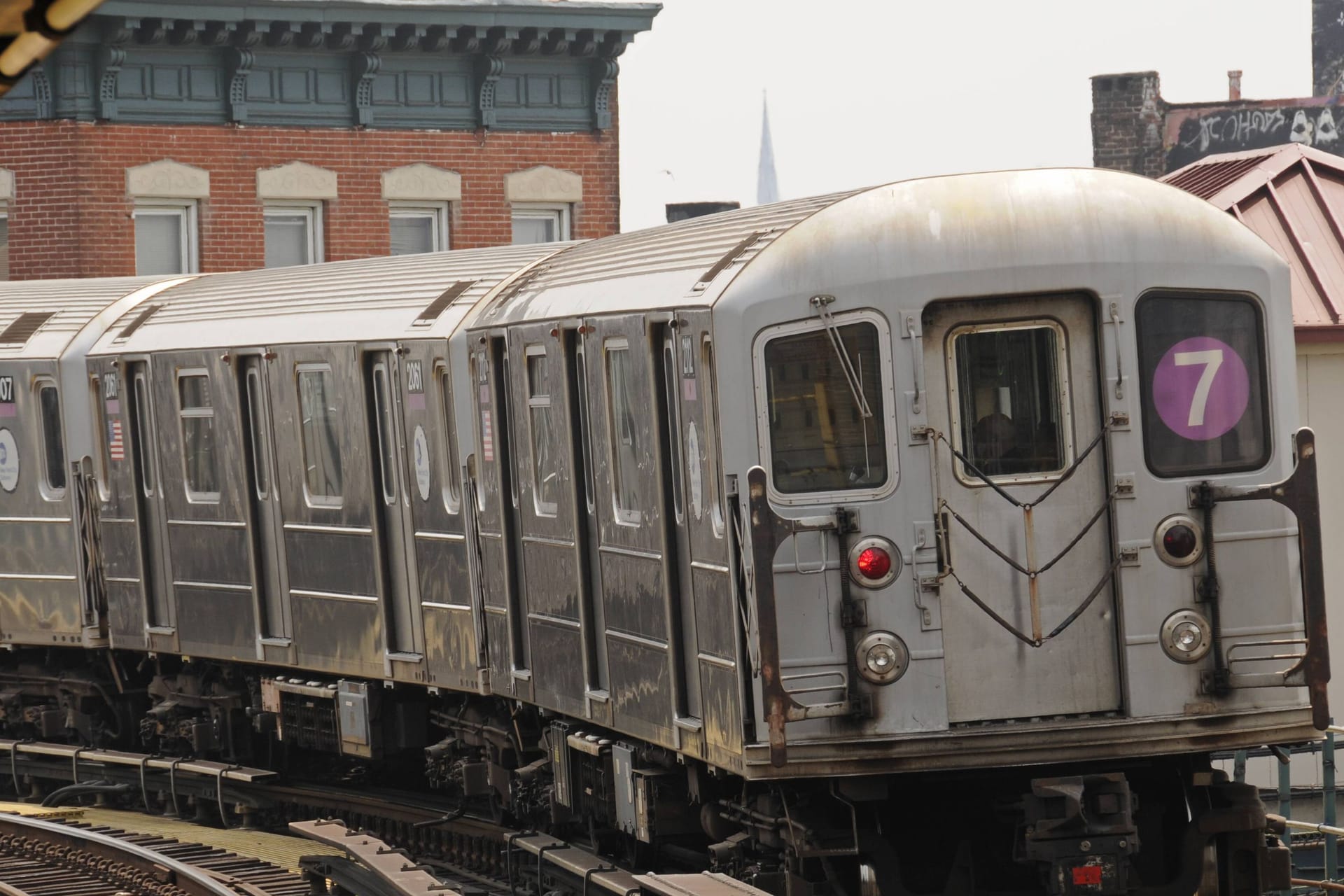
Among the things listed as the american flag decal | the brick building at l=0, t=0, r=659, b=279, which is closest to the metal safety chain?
the american flag decal

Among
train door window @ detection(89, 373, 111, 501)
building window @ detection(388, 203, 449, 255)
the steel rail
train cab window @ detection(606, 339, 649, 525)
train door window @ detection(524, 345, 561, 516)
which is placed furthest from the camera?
building window @ detection(388, 203, 449, 255)

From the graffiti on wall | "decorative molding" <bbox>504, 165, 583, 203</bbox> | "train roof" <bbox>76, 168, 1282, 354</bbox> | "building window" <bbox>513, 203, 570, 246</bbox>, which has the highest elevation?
the graffiti on wall

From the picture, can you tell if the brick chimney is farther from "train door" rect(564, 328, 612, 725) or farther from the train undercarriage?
"train door" rect(564, 328, 612, 725)

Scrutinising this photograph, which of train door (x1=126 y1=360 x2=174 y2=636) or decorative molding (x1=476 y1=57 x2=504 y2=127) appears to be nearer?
train door (x1=126 y1=360 x2=174 y2=636)

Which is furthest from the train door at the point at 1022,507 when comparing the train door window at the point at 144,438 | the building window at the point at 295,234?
the building window at the point at 295,234

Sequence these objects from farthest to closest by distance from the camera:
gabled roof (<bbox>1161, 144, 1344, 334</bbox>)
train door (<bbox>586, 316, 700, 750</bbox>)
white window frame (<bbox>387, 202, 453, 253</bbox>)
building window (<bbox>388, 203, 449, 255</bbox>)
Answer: white window frame (<bbox>387, 202, 453, 253</bbox>) → building window (<bbox>388, 203, 449, 255</bbox>) → gabled roof (<bbox>1161, 144, 1344, 334</bbox>) → train door (<bbox>586, 316, 700, 750</bbox>)

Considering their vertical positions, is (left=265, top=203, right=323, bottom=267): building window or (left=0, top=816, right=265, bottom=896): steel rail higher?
(left=265, top=203, right=323, bottom=267): building window

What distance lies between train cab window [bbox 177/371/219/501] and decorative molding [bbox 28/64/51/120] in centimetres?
1149

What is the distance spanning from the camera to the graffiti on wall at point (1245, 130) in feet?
124

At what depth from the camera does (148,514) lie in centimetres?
1697

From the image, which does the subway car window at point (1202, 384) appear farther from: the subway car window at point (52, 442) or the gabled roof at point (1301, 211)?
the subway car window at point (52, 442)

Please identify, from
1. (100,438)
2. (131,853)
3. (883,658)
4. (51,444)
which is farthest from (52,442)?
(883,658)

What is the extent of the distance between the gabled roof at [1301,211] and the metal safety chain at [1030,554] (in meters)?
6.57

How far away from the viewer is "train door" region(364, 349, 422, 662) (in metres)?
14.2
